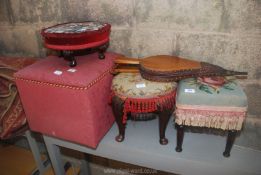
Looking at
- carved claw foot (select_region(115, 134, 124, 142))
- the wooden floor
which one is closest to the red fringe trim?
carved claw foot (select_region(115, 134, 124, 142))

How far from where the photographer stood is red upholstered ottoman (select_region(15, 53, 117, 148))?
126 centimetres

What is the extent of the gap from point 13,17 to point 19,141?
4.68 feet

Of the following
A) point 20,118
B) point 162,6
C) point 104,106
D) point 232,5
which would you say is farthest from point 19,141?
point 232,5

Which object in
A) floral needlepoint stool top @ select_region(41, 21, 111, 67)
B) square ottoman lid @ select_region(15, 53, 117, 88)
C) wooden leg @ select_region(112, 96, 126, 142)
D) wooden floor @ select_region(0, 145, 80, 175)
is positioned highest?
floral needlepoint stool top @ select_region(41, 21, 111, 67)

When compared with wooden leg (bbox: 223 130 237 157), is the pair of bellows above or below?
above

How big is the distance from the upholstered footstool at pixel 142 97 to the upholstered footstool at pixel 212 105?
84mm

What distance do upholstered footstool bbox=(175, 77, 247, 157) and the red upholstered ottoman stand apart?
441mm

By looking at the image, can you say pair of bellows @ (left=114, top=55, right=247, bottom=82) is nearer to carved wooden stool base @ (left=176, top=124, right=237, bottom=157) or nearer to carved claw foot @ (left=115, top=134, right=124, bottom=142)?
carved wooden stool base @ (left=176, top=124, right=237, bottom=157)

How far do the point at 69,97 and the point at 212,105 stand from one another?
2.39 feet

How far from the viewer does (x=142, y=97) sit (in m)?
1.25

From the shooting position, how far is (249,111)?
4.92 ft

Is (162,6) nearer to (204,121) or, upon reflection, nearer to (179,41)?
(179,41)

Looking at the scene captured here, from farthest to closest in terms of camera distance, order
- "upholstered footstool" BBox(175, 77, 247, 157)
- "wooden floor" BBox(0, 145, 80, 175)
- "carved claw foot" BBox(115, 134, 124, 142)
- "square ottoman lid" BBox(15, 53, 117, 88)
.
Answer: "wooden floor" BBox(0, 145, 80, 175)
"carved claw foot" BBox(115, 134, 124, 142)
"square ottoman lid" BBox(15, 53, 117, 88)
"upholstered footstool" BBox(175, 77, 247, 157)

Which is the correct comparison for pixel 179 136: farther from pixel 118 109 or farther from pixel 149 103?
pixel 118 109
